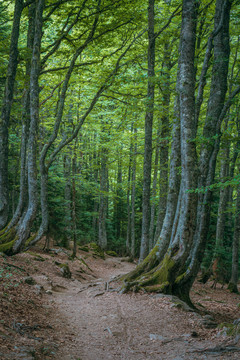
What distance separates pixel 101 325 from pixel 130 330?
0.73 metres

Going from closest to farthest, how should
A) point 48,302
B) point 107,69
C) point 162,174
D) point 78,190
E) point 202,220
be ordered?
1. point 48,302
2. point 202,220
3. point 107,69
4. point 162,174
5. point 78,190

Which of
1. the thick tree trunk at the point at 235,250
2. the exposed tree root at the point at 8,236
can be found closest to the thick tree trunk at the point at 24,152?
the exposed tree root at the point at 8,236

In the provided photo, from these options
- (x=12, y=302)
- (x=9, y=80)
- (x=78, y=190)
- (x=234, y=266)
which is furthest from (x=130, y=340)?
(x=78, y=190)

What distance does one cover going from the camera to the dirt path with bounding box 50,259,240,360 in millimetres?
4207

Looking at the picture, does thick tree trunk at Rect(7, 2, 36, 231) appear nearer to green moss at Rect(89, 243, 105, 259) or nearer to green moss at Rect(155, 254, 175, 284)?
green moss at Rect(155, 254, 175, 284)

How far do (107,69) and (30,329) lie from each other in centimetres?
1156

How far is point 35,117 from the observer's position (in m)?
8.48

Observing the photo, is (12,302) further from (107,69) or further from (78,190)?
(78,190)

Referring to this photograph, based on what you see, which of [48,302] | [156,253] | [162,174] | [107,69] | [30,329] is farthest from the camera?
[162,174]

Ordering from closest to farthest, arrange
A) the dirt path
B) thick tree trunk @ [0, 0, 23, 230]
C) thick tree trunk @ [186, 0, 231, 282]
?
the dirt path, thick tree trunk @ [186, 0, 231, 282], thick tree trunk @ [0, 0, 23, 230]

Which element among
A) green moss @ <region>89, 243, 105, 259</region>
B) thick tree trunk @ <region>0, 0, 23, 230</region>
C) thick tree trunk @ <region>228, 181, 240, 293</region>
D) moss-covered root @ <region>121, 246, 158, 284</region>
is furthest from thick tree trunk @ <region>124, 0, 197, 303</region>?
green moss @ <region>89, 243, 105, 259</region>

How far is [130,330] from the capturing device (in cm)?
530

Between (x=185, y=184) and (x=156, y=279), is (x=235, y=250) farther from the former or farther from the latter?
(x=185, y=184)

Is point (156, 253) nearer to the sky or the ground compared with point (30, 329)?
nearer to the sky
